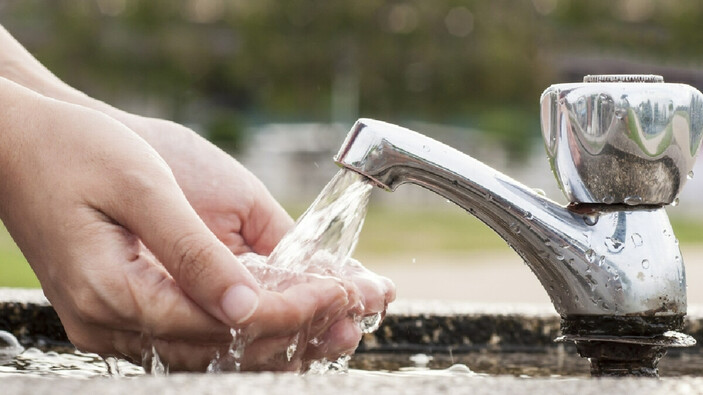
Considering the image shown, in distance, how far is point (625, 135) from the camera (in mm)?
1084

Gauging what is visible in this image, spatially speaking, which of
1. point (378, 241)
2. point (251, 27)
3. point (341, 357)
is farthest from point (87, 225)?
point (251, 27)

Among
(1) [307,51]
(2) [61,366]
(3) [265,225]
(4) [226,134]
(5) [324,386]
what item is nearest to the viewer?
(5) [324,386]

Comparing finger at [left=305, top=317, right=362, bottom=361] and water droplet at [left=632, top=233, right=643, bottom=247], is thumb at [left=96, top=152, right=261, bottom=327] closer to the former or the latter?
finger at [left=305, top=317, right=362, bottom=361]

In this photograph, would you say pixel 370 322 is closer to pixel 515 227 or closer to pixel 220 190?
pixel 515 227

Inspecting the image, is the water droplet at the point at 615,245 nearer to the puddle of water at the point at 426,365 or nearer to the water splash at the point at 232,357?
the puddle of water at the point at 426,365

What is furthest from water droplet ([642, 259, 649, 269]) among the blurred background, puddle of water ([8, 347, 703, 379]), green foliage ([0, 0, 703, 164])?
green foliage ([0, 0, 703, 164])

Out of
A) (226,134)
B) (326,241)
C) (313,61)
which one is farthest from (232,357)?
(226,134)

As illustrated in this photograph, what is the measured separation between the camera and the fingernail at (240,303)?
990 millimetres

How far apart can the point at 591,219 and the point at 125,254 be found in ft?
1.54

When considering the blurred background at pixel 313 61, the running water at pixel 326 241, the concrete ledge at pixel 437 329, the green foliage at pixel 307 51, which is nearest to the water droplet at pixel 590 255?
the running water at pixel 326 241

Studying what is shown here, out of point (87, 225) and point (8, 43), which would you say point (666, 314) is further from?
point (8, 43)

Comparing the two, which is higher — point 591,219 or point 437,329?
point 591,219

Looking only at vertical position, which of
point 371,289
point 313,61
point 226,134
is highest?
point 313,61

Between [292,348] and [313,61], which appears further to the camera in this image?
[313,61]
